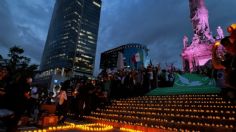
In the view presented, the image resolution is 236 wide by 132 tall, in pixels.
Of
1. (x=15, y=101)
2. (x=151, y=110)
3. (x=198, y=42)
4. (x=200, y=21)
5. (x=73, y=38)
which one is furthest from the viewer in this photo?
(x=73, y=38)

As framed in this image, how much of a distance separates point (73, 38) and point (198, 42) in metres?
103

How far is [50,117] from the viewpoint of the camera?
280 inches

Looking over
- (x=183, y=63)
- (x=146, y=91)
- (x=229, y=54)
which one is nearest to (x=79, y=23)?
(x=183, y=63)

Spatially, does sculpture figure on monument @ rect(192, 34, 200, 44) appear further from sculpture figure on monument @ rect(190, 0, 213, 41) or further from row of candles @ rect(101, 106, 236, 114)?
row of candles @ rect(101, 106, 236, 114)

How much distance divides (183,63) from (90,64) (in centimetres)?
10274

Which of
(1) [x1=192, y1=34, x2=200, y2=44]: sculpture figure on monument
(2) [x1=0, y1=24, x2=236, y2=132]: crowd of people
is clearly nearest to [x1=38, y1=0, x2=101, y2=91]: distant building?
(1) [x1=192, y1=34, x2=200, y2=44]: sculpture figure on monument

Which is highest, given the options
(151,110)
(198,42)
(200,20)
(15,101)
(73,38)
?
(73,38)

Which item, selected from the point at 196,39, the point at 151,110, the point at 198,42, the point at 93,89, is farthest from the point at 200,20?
the point at 151,110

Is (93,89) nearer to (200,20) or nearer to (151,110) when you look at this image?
(151,110)

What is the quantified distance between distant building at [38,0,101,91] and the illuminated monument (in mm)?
91795

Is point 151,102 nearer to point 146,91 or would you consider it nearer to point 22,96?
point 146,91

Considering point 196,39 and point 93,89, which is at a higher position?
point 196,39

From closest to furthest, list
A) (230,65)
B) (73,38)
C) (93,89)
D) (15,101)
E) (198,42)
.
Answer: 1. (230,65)
2. (15,101)
3. (93,89)
4. (198,42)
5. (73,38)

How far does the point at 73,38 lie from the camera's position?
118438mm
